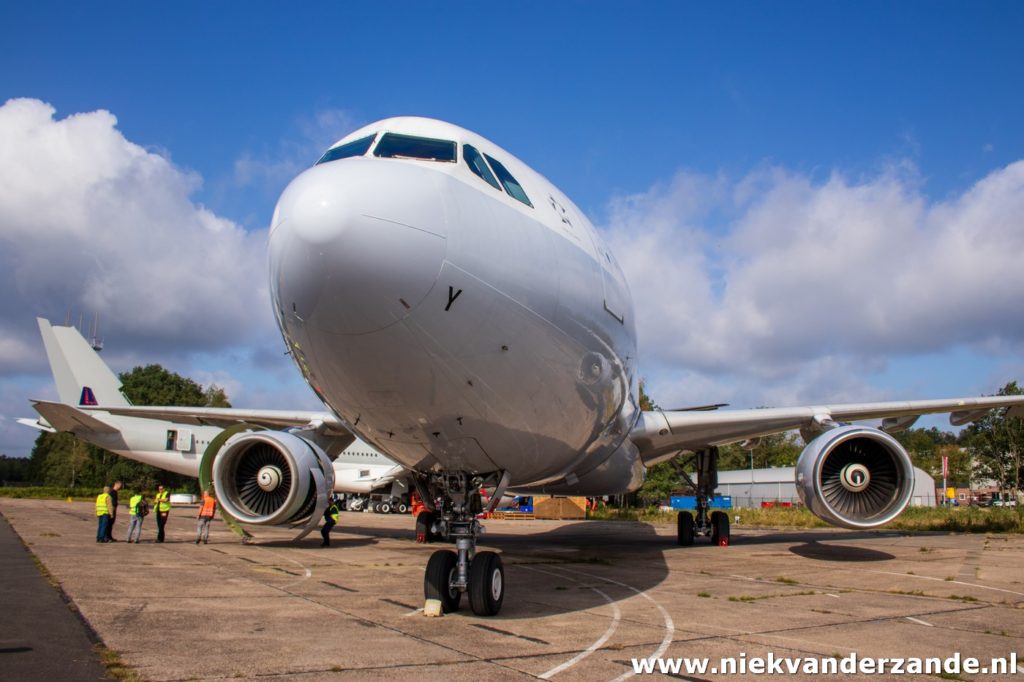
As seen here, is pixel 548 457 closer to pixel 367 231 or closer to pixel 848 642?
pixel 848 642

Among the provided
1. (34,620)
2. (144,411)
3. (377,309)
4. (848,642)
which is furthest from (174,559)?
(848,642)

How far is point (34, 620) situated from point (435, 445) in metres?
3.94

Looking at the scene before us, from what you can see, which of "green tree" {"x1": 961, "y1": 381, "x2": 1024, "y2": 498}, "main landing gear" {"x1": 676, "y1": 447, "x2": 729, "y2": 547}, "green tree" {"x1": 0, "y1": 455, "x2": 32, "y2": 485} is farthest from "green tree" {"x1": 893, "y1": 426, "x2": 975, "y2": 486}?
"green tree" {"x1": 0, "y1": 455, "x2": 32, "y2": 485}

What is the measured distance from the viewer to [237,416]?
16641mm

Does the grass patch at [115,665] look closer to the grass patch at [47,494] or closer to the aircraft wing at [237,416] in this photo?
the aircraft wing at [237,416]

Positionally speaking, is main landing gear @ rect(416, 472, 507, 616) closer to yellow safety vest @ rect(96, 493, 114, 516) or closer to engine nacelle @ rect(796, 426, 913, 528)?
engine nacelle @ rect(796, 426, 913, 528)

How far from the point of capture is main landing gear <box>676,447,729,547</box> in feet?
54.5

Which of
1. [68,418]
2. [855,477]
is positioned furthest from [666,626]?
[68,418]

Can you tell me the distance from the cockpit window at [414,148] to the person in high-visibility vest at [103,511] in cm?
1436

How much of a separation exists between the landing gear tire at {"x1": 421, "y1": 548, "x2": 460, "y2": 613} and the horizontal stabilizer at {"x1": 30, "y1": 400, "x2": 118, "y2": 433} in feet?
71.1

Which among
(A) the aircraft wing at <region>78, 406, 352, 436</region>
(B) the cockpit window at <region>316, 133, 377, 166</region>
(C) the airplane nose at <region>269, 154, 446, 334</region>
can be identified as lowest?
(A) the aircraft wing at <region>78, 406, 352, 436</region>

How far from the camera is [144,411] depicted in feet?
57.1

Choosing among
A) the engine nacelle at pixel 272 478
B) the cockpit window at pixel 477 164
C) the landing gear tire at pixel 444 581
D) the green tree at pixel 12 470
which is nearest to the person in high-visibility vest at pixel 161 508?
the engine nacelle at pixel 272 478

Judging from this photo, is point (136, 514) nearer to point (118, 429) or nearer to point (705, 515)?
point (705, 515)
